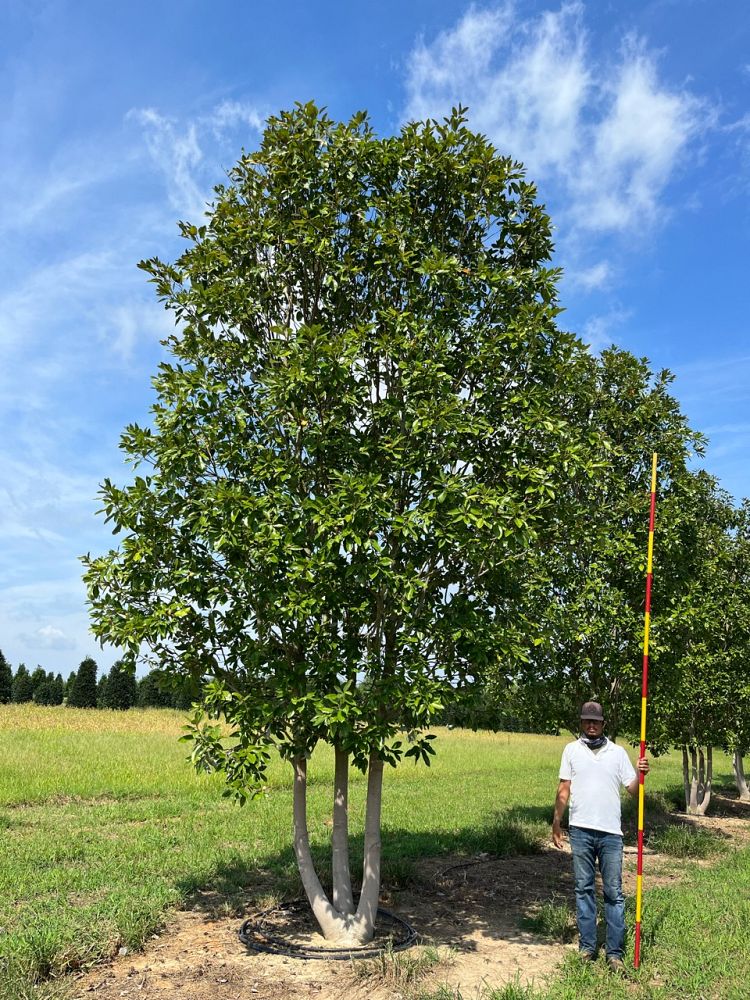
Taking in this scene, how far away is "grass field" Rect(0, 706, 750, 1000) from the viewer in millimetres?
7375

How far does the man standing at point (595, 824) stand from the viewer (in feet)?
24.7

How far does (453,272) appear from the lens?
8.30 meters

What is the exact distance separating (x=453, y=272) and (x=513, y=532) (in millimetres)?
2918

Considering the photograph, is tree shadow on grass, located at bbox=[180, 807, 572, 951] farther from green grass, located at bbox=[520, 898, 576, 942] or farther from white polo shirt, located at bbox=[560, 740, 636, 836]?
white polo shirt, located at bbox=[560, 740, 636, 836]

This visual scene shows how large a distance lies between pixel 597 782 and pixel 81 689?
57.8 meters

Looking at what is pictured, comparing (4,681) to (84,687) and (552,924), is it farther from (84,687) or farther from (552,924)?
(552,924)

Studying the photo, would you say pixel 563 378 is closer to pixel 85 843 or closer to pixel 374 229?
pixel 374 229

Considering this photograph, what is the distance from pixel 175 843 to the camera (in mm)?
12875

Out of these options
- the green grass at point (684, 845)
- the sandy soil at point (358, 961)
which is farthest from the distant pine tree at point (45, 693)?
the sandy soil at point (358, 961)

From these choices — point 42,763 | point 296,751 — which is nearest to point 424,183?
point 296,751

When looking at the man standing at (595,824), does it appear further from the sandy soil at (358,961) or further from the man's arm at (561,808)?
the sandy soil at (358,961)

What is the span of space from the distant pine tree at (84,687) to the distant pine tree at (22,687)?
4.75 metres

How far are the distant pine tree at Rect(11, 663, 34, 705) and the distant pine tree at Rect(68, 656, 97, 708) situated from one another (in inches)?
187

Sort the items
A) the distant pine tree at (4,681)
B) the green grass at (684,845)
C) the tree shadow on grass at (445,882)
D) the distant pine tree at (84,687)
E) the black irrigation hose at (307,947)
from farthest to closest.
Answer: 1. the distant pine tree at (84,687)
2. the distant pine tree at (4,681)
3. the green grass at (684,845)
4. the tree shadow on grass at (445,882)
5. the black irrigation hose at (307,947)
